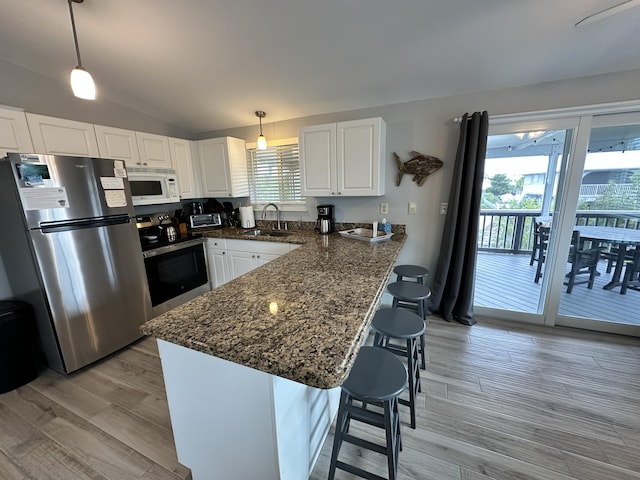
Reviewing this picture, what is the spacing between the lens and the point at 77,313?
2004 millimetres

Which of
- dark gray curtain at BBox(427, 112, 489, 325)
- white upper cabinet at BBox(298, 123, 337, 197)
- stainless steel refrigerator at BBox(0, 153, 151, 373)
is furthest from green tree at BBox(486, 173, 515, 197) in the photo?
stainless steel refrigerator at BBox(0, 153, 151, 373)

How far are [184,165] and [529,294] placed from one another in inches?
174

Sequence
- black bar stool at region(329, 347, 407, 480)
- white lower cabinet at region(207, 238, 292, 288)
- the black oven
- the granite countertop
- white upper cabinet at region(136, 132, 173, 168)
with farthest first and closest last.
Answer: white lower cabinet at region(207, 238, 292, 288), white upper cabinet at region(136, 132, 173, 168), the black oven, black bar stool at region(329, 347, 407, 480), the granite countertop

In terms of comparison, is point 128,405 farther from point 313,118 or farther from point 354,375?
point 313,118

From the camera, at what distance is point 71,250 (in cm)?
193

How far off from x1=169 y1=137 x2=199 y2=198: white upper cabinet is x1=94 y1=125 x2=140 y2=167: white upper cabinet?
437 millimetres

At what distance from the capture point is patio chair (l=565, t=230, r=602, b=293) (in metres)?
2.42

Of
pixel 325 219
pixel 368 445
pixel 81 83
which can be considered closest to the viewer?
pixel 368 445

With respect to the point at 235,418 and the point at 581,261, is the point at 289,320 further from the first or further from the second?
the point at 581,261

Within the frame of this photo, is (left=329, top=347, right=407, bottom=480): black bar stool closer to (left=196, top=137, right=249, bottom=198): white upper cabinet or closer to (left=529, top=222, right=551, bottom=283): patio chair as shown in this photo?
(left=529, top=222, right=551, bottom=283): patio chair

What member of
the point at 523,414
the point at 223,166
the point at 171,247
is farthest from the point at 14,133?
the point at 523,414

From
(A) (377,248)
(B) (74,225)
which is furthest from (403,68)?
(B) (74,225)

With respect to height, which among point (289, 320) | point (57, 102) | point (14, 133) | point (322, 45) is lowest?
point (289, 320)

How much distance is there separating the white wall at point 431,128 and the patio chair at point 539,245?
965 mm
